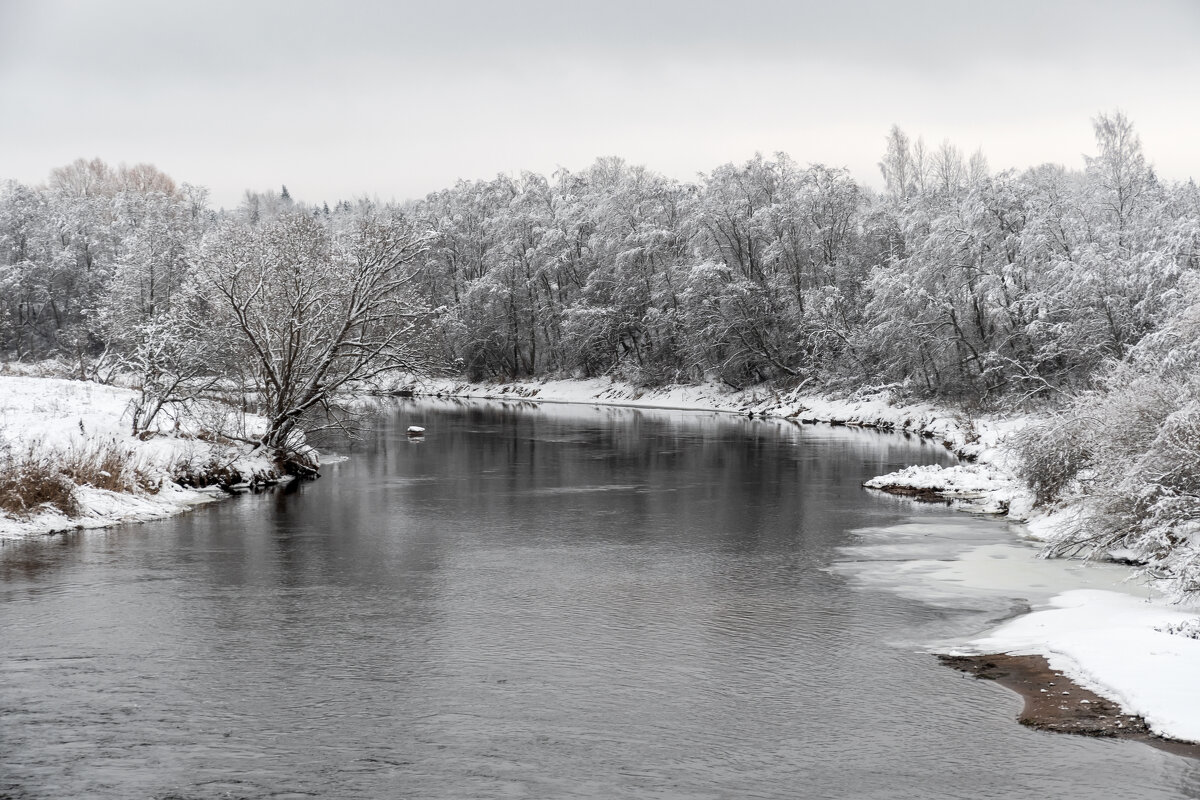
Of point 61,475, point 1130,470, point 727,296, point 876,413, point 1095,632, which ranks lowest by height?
point 1095,632

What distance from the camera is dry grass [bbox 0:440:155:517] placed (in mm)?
22094

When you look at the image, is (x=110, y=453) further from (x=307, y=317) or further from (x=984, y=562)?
(x=984, y=562)

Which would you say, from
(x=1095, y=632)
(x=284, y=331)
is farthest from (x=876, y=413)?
(x=1095, y=632)

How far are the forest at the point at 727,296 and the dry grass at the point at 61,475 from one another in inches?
125

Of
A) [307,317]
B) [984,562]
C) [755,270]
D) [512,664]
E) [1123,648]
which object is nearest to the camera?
[1123,648]

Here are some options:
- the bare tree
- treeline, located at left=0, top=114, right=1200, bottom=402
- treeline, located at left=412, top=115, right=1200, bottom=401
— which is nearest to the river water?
the bare tree

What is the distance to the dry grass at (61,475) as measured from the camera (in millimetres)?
22094

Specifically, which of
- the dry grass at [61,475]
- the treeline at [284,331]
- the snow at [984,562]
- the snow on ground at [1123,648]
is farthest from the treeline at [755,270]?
the dry grass at [61,475]

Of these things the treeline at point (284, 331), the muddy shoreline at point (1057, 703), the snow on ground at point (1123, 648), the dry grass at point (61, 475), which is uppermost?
the treeline at point (284, 331)

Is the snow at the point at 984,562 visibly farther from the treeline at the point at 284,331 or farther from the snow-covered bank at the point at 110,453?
the treeline at the point at 284,331

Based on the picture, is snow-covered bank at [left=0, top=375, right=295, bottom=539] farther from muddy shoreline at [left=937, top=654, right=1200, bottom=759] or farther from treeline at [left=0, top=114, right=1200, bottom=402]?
muddy shoreline at [left=937, top=654, right=1200, bottom=759]

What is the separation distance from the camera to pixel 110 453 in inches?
1001

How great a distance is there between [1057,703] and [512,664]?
634 centimetres

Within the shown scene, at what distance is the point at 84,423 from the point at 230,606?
47.2 feet
